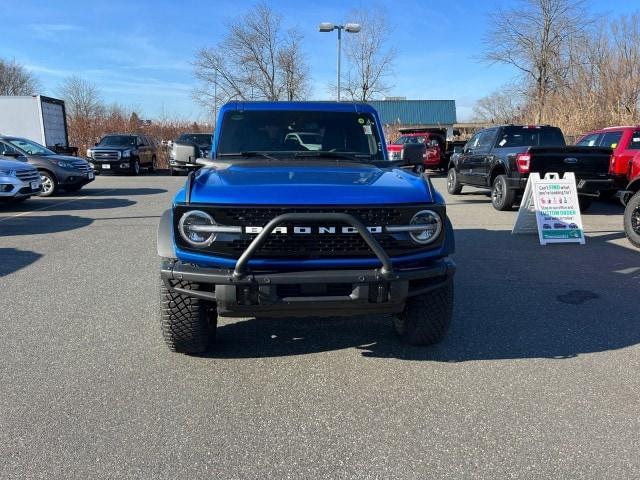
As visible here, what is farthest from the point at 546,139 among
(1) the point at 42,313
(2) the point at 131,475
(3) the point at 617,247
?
(2) the point at 131,475

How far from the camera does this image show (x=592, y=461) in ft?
8.58

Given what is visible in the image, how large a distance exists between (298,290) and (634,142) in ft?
36.0

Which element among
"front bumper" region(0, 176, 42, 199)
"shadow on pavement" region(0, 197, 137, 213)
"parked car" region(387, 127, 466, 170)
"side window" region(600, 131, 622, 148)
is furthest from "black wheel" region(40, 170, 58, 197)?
"side window" region(600, 131, 622, 148)

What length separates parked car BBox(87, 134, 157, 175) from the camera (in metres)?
21.5

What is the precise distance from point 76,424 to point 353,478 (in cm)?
163

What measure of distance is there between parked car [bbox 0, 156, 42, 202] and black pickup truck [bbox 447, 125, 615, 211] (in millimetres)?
10468

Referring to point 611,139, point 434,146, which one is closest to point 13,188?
point 611,139

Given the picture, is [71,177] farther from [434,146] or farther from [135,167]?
[434,146]

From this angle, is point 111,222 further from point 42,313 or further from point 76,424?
point 76,424

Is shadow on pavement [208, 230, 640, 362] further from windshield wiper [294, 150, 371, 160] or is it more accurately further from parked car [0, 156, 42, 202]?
parked car [0, 156, 42, 202]

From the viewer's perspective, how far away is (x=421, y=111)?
60875 millimetres

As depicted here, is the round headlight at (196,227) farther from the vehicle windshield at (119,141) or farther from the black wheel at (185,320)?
the vehicle windshield at (119,141)

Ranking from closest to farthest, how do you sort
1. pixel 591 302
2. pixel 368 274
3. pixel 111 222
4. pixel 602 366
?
pixel 368 274
pixel 602 366
pixel 591 302
pixel 111 222

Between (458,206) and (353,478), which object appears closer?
(353,478)
